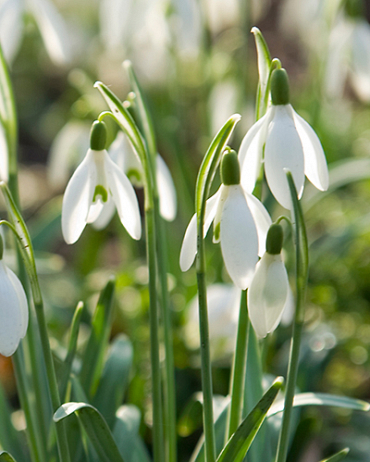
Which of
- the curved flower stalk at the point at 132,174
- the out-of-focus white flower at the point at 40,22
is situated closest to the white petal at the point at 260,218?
the curved flower stalk at the point at 132,174

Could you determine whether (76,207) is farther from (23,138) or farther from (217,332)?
(23,138)

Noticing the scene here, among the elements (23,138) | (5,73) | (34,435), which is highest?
(5,73)

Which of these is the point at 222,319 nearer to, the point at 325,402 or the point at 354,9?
the point at 325,402

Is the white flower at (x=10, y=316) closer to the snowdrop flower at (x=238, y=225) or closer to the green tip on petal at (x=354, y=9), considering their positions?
the snowdrop flower at (x=238, y=225)

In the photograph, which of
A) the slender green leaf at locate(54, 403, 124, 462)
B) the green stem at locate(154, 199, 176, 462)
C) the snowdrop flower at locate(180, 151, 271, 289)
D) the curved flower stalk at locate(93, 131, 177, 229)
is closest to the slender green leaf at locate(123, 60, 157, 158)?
the curved flower stalk at locate(93, 131, 177, 229)

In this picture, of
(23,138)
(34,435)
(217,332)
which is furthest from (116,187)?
(23,138)

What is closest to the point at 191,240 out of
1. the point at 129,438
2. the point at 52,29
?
the point at 129,438

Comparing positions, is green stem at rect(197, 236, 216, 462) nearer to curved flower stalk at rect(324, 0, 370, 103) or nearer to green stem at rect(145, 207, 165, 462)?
green stem at rect(145, 207, 165, 462)
